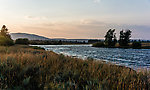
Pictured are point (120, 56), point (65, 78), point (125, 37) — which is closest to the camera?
point (65, 78)

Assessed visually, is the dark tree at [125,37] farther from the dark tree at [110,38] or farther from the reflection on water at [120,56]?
the reflection on water at [120,56]

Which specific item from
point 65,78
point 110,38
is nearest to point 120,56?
point 65,78

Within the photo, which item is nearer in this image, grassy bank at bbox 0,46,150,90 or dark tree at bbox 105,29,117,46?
grassy bank at bbox 0,46,150,90

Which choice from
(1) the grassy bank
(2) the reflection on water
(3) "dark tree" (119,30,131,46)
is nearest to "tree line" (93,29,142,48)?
(3) "dark tree" (119,30,131,46)

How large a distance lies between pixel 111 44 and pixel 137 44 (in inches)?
740

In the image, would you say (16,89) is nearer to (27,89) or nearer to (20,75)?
(27,89)

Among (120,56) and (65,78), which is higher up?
(65,78)

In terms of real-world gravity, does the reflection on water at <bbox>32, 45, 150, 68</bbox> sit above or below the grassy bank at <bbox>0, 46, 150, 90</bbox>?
below

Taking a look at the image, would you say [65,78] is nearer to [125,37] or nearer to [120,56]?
[120,56]

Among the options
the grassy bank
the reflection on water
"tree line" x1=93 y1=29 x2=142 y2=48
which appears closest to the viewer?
the grassy bank

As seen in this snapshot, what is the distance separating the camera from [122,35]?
9281 centimetres

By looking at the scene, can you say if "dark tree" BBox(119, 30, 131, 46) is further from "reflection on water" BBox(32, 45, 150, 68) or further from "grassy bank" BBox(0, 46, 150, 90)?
"grassy bank" BBox(0, 46, 150, 90)

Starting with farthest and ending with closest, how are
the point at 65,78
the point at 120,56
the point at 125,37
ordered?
the point at 125,37 → the point at 120,56 → the point at 65,78

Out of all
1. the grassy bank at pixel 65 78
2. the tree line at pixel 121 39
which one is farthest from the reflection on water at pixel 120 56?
the tree line at pixel 121 39
